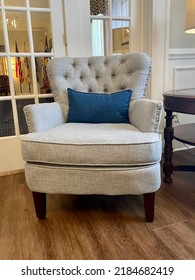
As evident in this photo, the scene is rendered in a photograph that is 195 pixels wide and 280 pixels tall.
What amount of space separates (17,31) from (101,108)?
958 mm

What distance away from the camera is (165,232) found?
1.19 metres

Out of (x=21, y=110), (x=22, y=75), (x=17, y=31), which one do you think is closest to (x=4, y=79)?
(x=22, y=75)

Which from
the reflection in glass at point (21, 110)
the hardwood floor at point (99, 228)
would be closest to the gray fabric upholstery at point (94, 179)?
the hardwood floor at point (99, 228)

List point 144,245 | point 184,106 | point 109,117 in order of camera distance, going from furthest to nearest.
Answer: point 109,117 → point 184,106 → point 144,245

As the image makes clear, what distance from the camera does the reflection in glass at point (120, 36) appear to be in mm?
2088

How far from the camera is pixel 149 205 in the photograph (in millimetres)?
1244

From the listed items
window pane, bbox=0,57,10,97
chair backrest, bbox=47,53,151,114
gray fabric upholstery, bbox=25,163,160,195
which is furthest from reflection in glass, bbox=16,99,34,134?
gray fabric upholstery, bbox=25,163,160,195

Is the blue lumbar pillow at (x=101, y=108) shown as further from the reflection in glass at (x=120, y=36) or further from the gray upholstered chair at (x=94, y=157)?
the reflection in glass at (x=120, y=36)

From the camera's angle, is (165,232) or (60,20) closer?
(165,232)

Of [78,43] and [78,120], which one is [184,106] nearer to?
[78,120]

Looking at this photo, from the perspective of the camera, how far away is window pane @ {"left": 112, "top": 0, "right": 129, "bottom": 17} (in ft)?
6.73

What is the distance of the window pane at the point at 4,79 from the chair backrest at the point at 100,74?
418mm
